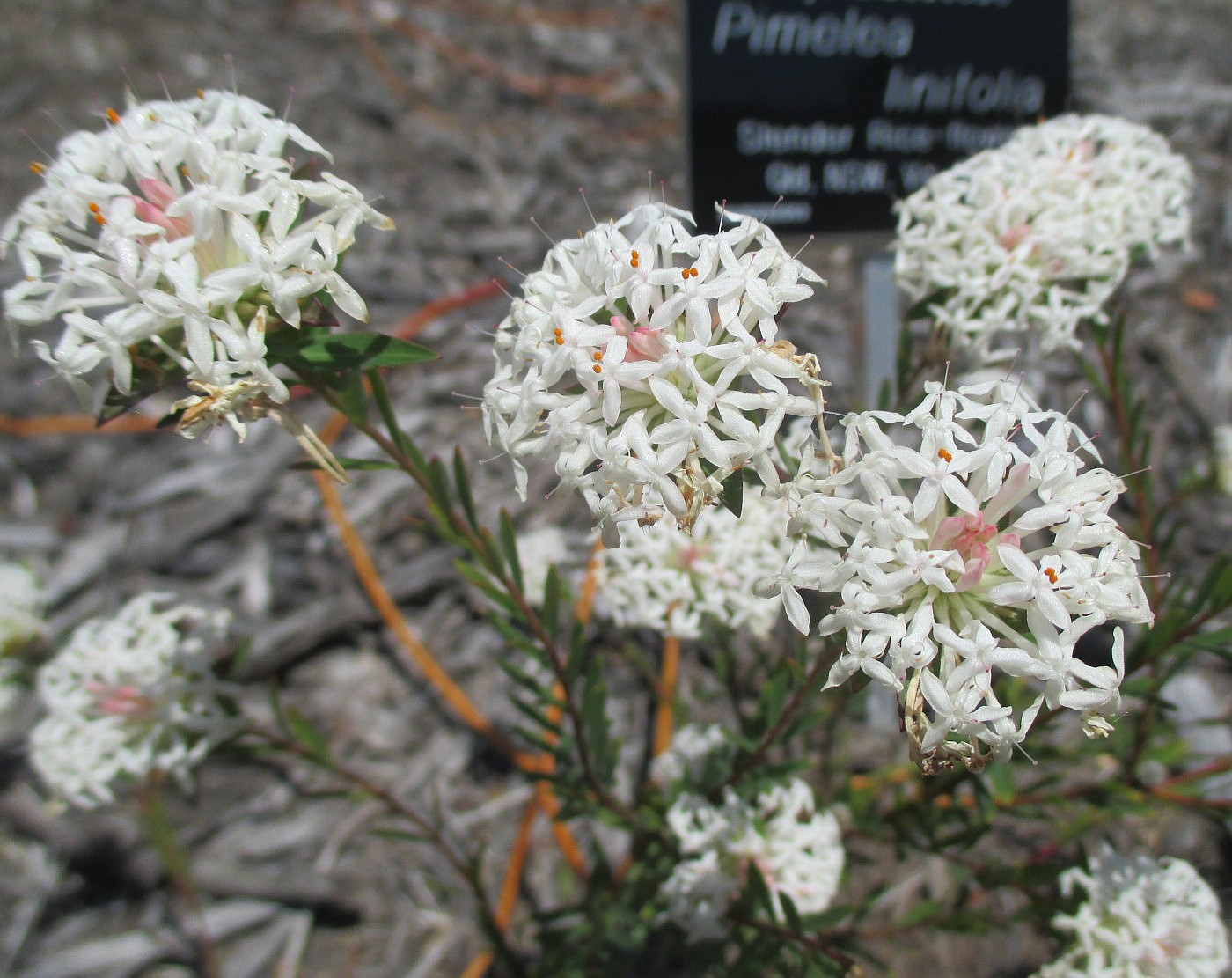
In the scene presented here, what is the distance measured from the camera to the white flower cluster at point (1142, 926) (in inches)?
61.6

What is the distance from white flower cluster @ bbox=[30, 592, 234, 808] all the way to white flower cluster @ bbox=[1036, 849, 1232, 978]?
180 centimetres

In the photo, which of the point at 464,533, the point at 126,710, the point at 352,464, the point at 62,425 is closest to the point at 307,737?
the point at 126,710

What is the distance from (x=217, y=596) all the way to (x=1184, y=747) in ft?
9.17

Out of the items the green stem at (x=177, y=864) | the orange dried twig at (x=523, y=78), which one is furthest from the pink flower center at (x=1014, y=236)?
the orange dried twig at (x=523, y=78)

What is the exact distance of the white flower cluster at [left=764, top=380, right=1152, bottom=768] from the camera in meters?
0.99

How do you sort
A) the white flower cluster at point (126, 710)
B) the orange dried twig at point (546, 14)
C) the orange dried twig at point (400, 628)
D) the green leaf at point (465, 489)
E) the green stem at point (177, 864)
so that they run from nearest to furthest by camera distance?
the green leaf at point (465, 489), the white flower cluster at point (126, 710), the green stem at point (177, 864), the orange dried twig at point (400, 628), the orange dried twig at point (546, 14)

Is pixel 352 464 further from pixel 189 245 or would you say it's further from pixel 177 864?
pixel 177 864

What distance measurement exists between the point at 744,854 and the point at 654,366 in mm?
1130

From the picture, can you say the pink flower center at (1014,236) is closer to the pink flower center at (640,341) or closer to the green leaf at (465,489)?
the pink flower center at (640,341)

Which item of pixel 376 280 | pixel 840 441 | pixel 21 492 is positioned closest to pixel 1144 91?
pixel 840 441

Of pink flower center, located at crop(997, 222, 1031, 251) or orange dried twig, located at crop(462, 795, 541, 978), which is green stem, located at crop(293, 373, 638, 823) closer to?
orange dried twig, located at crop(462, 795, 541, 978)

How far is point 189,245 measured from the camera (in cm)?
109

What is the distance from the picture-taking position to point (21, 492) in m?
2.99

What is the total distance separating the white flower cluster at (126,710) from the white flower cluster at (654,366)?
1.16 metres
